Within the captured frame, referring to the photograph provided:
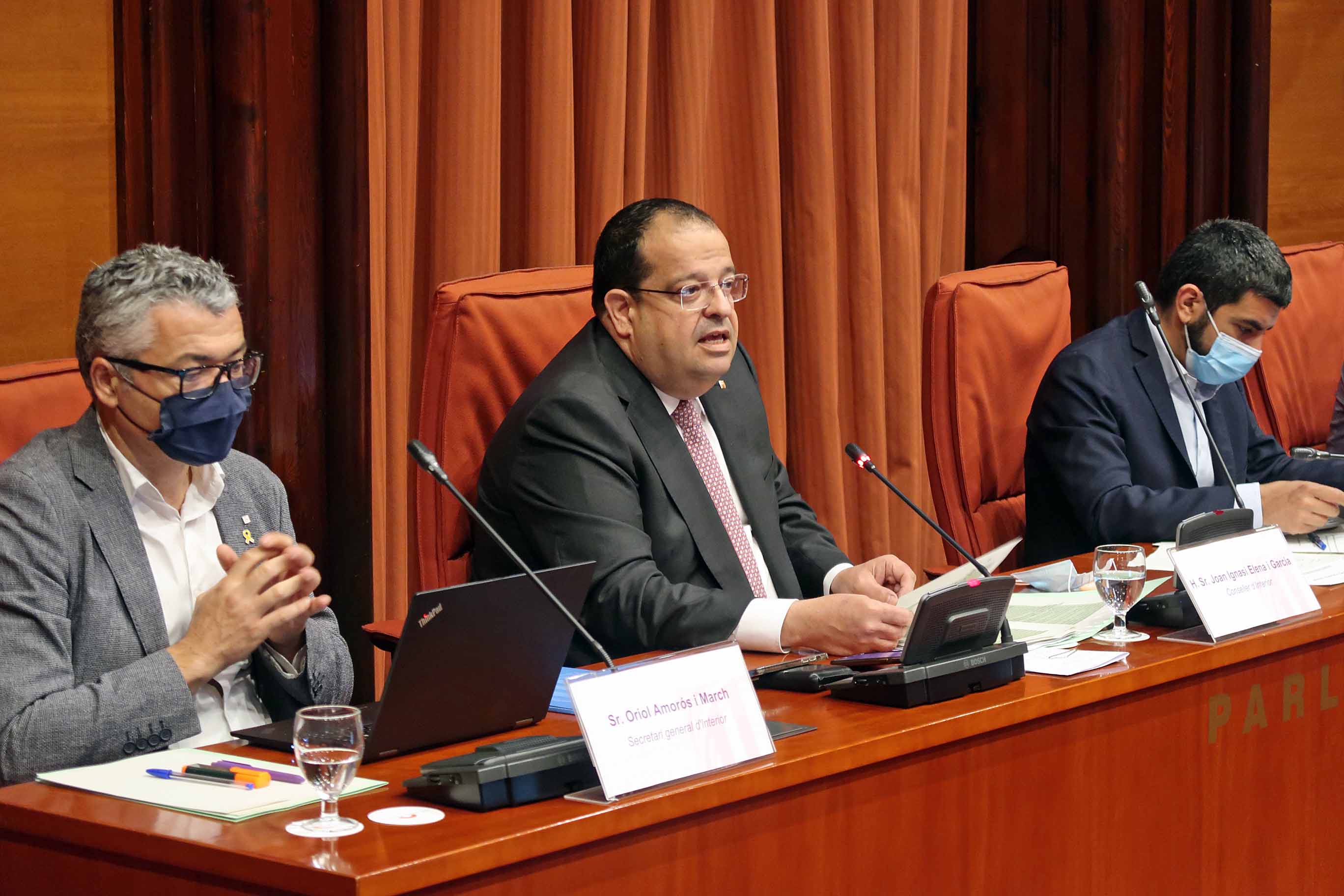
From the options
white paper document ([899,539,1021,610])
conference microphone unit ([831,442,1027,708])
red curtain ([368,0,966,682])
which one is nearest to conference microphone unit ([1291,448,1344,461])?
red curtain ([368,0,966,682])

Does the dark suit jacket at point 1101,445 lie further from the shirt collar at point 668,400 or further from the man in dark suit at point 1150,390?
the shirt collar at point 668,400

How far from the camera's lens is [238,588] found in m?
1.83

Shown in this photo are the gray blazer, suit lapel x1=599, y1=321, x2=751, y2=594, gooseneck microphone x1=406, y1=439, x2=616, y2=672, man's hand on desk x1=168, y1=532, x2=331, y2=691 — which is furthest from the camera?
suit lapel x1=599, y1=321, x2=751, y2=594

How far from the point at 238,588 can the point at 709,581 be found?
31.2 inches

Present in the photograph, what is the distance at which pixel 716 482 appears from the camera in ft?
8.25

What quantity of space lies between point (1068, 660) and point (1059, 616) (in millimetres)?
248

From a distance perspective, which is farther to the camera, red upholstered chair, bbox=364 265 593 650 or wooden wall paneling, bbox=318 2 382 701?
wooden wall paneling, bbox=318 2 382 701

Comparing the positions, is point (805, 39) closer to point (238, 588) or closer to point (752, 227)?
point (752, 227)

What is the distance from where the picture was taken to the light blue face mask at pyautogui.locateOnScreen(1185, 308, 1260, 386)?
10.2 feet

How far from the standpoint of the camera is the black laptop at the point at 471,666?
151 cm

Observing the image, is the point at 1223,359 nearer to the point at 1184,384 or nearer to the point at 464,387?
the point at 1184,384

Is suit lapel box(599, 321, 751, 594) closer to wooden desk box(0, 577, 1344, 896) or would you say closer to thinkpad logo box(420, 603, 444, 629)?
wooden desk box(0, 577, 1344, 896)

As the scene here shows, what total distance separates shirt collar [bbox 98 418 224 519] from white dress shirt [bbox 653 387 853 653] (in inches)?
27.7

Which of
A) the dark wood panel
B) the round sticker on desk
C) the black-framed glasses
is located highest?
the dark wood panel
